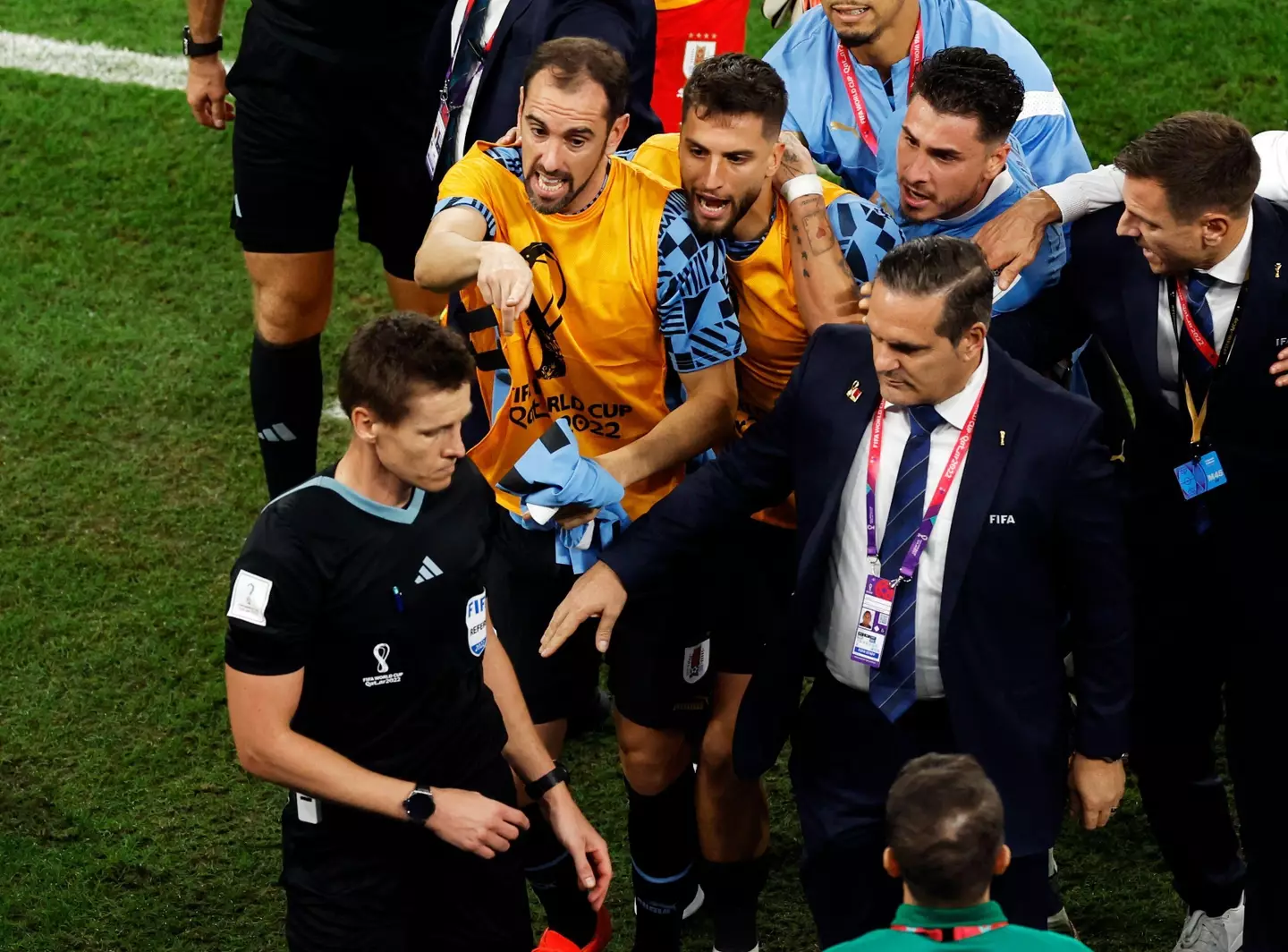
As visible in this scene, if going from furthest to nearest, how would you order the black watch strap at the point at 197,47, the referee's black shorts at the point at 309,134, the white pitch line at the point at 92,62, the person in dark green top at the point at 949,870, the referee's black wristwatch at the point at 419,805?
the white pitch line at the point at 92,62 < the black watch strap at the point at 197,47 < the referee's black shorts at the point at 309,134 < the referee's black wristwatch at the point at 419,805 < the person in dark green top at the point at 949,870

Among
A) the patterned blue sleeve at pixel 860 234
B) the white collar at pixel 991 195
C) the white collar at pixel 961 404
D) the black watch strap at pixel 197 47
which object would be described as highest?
the black watch strap at pixel 197 47

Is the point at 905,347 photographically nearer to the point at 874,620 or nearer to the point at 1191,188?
the point at 874,620

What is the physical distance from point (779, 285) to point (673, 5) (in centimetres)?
252

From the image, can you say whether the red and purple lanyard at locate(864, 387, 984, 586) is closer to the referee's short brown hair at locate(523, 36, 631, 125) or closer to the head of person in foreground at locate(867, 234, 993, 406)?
the head of person in foreground at locate(867, 234, 993, 406)

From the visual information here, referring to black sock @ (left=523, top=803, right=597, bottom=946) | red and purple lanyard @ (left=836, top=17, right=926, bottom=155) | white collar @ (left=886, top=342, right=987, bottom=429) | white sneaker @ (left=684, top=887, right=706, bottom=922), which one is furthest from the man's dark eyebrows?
white sneaker @ (left=684, top=887, right=706, bottom=922)

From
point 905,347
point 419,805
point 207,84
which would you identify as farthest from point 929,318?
point 207,84

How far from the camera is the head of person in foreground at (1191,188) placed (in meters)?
3.61

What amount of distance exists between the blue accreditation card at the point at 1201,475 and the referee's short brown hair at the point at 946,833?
4.19 feet

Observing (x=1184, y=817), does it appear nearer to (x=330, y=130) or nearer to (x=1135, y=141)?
(x=1135, y=141)

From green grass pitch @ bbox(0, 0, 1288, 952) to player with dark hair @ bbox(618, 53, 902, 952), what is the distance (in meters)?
0.39

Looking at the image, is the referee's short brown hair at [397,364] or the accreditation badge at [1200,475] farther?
the accreditation badge at [1200,475]

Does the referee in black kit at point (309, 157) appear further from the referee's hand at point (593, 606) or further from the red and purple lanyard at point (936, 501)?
the red and purple lanyard at point (936, 501)

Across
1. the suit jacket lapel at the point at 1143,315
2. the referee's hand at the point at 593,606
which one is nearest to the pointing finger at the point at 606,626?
the referee's hand at the point at 593,606

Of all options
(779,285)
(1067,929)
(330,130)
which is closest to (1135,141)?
(779,285)
